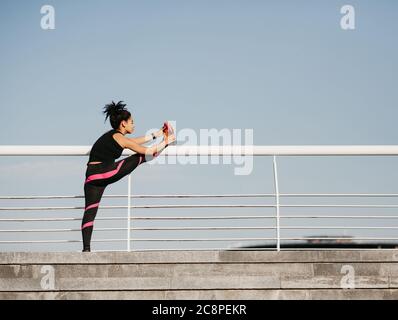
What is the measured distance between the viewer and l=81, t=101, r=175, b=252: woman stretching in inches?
279

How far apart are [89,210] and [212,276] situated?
5.18 ft

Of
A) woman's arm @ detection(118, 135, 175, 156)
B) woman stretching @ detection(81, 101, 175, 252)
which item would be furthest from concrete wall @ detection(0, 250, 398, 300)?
woman's arm @ detection(118, 135, 175, 156)

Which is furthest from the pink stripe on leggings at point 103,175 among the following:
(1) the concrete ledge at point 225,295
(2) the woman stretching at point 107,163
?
(1) the concrete ledge at point 225,295

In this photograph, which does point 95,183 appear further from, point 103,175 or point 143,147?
point 143,147

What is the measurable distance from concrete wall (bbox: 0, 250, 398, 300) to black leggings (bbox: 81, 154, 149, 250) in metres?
0.37

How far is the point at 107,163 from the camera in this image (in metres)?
7.15

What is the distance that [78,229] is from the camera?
23.6ft

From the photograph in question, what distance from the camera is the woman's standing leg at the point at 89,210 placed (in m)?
7.07

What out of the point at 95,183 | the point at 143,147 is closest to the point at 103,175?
the point at 95,183
